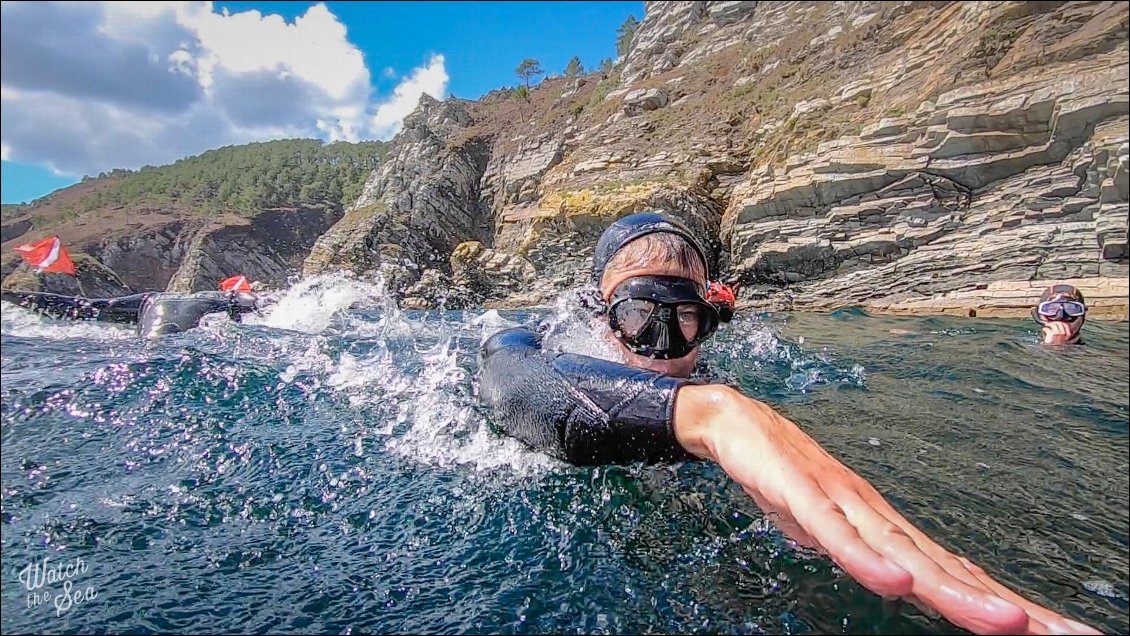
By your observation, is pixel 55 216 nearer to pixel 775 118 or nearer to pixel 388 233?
pixel 775 118

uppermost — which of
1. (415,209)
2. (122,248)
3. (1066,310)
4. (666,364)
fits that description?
(415,209)

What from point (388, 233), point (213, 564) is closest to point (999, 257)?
point (213, 564)

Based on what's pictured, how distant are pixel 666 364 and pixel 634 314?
1.06ft

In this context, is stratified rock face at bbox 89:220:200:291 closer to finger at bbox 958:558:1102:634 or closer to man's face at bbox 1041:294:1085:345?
finger at bbox 958:558:1102:634

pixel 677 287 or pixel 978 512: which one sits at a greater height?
pixel 677 287

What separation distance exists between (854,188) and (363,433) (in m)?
23.2

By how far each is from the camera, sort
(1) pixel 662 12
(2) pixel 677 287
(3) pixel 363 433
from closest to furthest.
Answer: (2) pixel 677 287 < (3) pixel 363 433 < (1) pixel 662 12

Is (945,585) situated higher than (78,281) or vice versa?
(78,281)

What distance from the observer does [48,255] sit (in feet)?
9.33

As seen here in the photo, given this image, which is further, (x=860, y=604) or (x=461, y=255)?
(x=461, y=255)

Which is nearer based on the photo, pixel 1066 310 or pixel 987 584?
pixel 987 584

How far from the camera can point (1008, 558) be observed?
182 centimetres

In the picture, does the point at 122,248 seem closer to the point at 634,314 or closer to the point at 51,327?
the point at 51,327

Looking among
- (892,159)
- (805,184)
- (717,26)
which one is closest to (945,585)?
(892,159)
